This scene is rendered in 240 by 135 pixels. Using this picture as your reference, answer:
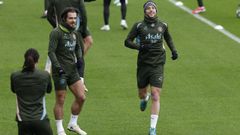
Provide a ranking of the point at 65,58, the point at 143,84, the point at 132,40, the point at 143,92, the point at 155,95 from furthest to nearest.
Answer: the point at 143,92 < the point at 143,84 < the point at 132,40 < the point at 155,95 < the point at 65,58

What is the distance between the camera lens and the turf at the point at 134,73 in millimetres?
12711

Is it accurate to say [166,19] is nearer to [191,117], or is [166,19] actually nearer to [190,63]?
[190,63]

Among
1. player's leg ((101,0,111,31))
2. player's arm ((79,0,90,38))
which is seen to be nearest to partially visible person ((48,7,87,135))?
player's arm ((79,0,90,38))

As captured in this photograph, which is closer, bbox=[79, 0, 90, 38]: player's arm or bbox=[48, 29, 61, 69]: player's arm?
bbox=[48, 29, 61, 69]: player's arm

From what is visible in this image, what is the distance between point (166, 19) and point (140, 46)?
11253 millimetres

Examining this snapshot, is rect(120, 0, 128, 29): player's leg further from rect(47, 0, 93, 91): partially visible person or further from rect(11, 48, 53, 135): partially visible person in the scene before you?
rect(11, 48, 53, 135): partially visible person

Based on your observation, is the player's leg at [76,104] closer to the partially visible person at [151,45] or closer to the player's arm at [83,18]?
the partially visible person at [151,45]

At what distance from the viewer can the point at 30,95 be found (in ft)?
30.9

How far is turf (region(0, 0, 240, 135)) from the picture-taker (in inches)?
500

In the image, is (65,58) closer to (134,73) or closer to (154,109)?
(154,109)

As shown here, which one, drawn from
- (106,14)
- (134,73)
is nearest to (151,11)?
(134,73)

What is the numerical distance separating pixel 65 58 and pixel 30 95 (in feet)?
7.03

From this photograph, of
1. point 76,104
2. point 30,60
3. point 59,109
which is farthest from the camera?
point 76,104

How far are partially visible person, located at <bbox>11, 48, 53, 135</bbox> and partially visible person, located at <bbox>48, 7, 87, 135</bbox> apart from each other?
165 cm
